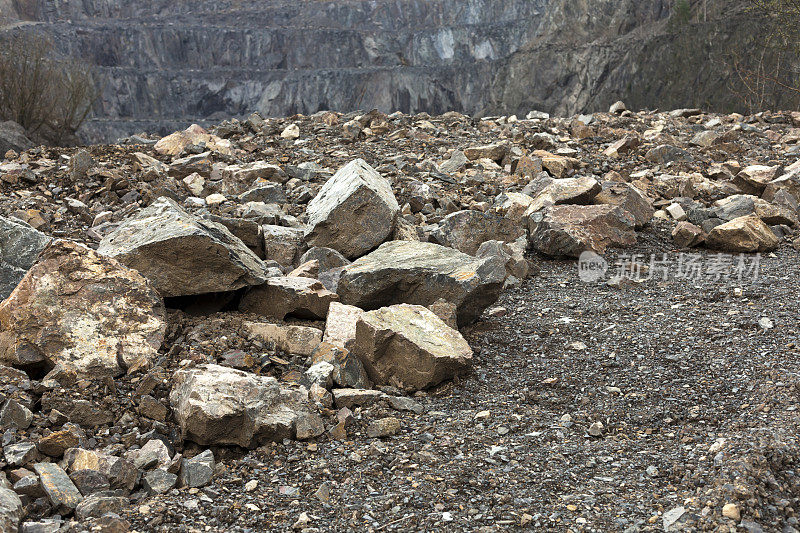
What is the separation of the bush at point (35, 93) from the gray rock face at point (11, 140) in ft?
5.65

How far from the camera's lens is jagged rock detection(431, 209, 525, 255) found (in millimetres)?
5824

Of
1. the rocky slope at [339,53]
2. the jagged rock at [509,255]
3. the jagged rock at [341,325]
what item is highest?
the jagged rock at [341,325]

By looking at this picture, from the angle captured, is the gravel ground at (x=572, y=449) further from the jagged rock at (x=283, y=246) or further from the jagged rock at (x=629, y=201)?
the jagged rock at (x=629, y=201)

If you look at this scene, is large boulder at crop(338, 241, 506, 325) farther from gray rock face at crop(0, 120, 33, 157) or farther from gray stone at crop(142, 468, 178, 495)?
gray rock face at crop(0, 120, 33, 157)

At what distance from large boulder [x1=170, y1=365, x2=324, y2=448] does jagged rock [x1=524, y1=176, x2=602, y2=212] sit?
3.77m

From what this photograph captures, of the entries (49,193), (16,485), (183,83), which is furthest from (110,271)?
(183,83)

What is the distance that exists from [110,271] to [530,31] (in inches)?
2343

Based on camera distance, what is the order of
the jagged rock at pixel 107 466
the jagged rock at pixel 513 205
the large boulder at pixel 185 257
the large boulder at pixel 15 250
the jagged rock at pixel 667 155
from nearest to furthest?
1. the jagged rock at pixel 107 466
2. the large boulder at pixel 185 257
3. the large boulder at pixel 15 250
4. the jagged rock at pixel 513 205
5. the jagged rock at pixel 667 155

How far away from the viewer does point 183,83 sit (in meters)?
57.9

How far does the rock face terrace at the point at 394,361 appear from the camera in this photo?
2.66 meters

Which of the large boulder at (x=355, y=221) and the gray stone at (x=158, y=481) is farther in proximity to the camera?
the large boulder at (x=355, y=221)

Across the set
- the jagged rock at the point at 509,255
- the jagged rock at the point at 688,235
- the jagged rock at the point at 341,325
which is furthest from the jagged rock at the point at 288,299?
the jagged rock at the point at 688,235

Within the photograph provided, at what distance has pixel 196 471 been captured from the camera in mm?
2883

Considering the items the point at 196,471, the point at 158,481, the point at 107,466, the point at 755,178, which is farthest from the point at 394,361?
the point at 755,178
